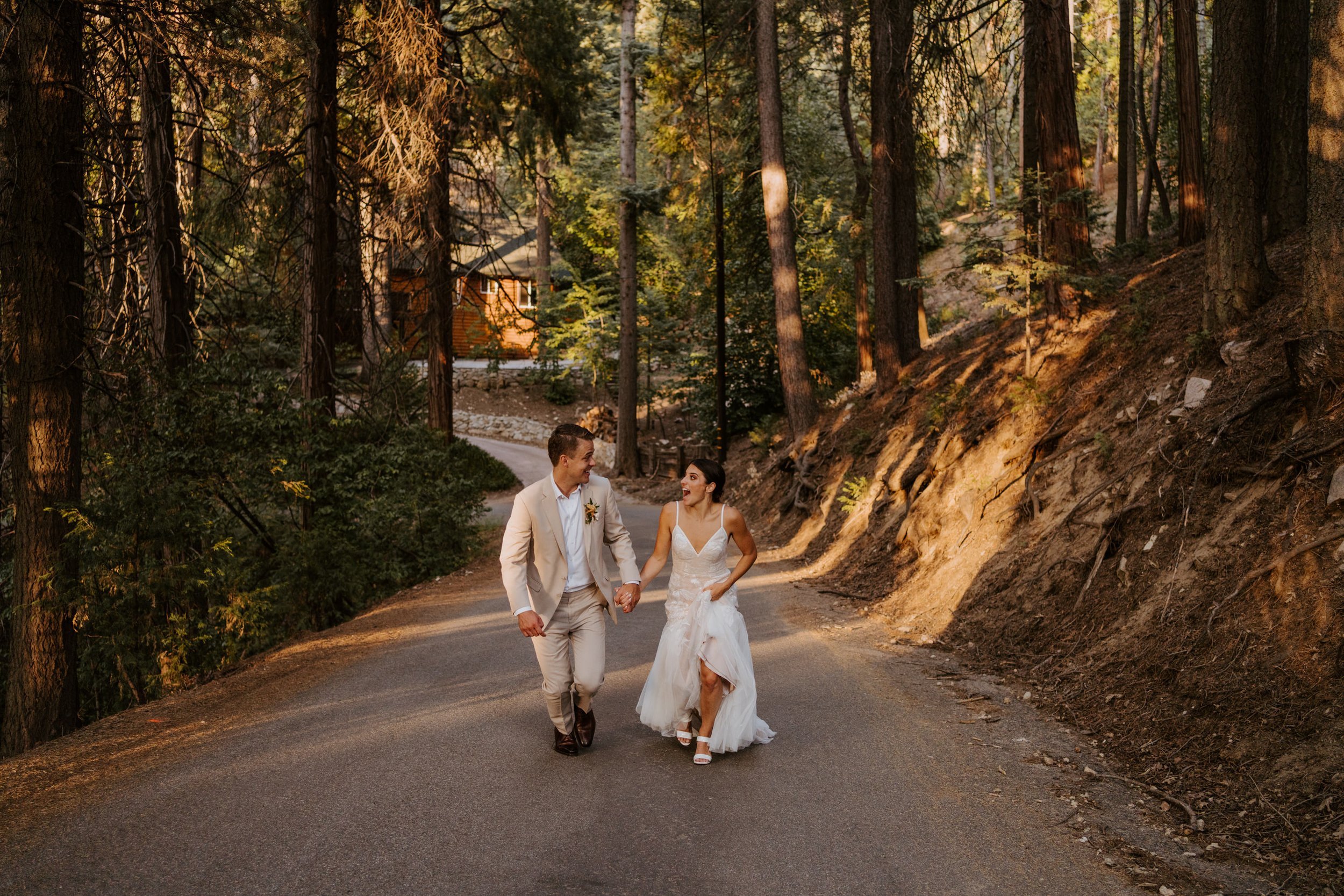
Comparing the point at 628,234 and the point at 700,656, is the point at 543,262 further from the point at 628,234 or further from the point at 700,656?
the point at 700,656

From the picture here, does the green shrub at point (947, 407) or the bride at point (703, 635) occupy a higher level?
the green shrub at point (947, 407)

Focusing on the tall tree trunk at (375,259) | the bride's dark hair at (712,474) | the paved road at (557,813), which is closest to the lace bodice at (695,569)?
the bride's dark hair at (712,474)

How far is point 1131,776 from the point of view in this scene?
562 centimetres

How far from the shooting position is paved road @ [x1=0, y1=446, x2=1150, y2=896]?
14.6 ft

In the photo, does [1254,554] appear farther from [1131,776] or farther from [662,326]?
[662,326]

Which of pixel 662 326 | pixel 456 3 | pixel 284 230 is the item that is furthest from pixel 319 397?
pixel 662 326

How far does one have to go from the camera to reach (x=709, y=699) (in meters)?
6.26

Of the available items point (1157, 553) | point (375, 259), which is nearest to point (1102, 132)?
point (375, 259)

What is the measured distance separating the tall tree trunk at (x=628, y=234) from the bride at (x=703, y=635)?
81.4ft

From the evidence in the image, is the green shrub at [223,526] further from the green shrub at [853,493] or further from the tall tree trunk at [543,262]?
the tall tree trunk at [543,262]

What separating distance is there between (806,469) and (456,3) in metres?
10.5

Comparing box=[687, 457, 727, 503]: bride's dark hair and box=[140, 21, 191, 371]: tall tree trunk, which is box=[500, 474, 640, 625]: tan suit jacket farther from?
box=[140, 21, 191, 371]: tall tree trunk

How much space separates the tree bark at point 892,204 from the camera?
16.3 m

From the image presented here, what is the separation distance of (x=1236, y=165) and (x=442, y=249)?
39.3ft
